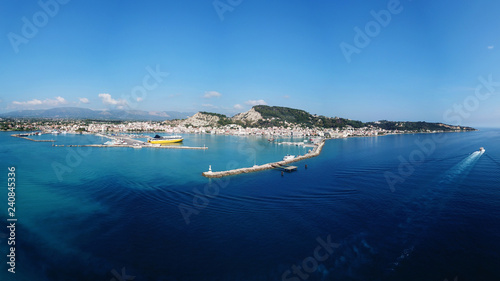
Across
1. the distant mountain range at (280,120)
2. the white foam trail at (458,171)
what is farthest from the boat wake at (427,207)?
the distant mountain range at (280,120)

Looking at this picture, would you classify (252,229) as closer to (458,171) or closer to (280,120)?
(458,171)

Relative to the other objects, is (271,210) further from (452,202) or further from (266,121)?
(266,121)

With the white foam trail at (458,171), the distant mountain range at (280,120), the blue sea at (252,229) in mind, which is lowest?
the blue sea at (252,229)

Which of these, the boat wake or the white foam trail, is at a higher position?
the white foam trail

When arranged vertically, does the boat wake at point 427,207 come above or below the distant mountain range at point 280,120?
below

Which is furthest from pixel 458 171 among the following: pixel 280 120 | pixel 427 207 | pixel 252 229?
pixel 280 120

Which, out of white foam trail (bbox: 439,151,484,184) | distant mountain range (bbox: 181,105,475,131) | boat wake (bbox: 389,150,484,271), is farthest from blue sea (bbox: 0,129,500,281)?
distant mountain range (bbox: 181,105,475,131)

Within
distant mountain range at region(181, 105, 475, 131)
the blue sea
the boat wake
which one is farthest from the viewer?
distant mountain range at region(181, 105, 475, 131)

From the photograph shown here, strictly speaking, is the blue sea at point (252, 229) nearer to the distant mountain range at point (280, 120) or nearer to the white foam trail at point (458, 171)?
the white foam trail at point (458, 171)

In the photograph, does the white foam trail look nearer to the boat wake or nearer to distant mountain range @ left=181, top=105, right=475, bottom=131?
the boat wake

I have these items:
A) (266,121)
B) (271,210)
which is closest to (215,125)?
(266,121)
